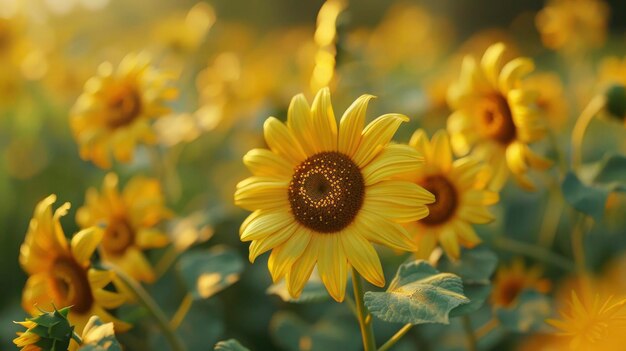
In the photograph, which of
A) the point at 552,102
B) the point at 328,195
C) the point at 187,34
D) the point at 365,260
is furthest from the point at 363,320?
the point at 187,34

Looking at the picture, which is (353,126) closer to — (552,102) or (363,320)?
(363,320)

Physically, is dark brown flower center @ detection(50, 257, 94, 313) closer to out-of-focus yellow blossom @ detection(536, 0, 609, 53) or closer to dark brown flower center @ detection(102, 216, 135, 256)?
dark brown flower center @ detection(102, 216, 135, 256)

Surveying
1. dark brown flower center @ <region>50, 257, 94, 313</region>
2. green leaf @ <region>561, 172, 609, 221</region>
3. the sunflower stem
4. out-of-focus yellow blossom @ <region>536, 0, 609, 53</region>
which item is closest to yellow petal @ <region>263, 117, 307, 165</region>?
dark brown flower center @ <region>50, 257, 94, 313</region>

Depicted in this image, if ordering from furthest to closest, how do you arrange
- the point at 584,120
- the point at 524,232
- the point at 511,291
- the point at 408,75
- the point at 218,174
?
the point at 408,75 < the point at 218,174 < the point at 524,232 < the point at 511,291 < the point at 584,120

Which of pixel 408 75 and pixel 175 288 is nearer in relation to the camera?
pixel 175 288

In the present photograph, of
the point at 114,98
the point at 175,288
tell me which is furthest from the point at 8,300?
the point at 114,98

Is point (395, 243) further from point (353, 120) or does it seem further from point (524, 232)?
point (524, 232)
